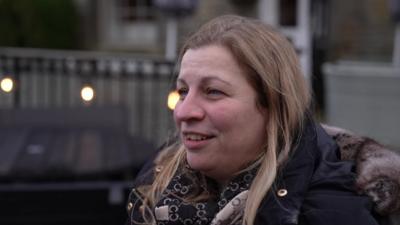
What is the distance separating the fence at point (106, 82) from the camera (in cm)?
647

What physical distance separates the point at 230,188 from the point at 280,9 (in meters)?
12.4

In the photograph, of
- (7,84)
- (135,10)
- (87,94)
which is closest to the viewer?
(87,94)

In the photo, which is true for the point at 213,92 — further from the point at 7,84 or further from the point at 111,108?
the point at 7,84

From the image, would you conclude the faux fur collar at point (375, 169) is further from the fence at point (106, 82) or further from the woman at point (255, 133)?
the fence at point (106, 82)

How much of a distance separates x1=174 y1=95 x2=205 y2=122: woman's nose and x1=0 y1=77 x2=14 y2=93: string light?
14.1 ft

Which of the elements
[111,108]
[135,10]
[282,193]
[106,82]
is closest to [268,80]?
[282,193]

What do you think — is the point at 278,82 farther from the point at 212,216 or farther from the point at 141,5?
the point at 141,5

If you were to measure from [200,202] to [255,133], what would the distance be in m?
0.25

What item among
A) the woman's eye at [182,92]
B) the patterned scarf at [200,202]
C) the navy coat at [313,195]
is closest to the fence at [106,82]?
the patterned scarf at [200,202]

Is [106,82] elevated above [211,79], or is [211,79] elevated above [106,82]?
[211,79]

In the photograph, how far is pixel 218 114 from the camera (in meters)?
1.99

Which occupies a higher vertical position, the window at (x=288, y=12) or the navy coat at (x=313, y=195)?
the navy coat at (x=313, y=195)

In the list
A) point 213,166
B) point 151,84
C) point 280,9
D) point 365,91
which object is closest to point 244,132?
point 213,166

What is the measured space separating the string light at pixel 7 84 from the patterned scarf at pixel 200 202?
13.5 feet
